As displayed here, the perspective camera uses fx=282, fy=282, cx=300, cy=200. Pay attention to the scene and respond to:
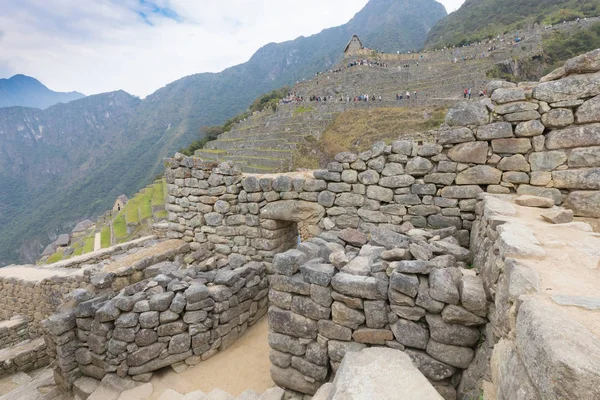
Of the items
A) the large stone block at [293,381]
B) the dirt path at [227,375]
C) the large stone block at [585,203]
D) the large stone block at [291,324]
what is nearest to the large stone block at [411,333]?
the large stone block at [291,324]

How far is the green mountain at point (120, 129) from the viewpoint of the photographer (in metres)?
67.9

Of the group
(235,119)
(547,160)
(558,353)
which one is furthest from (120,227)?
(235,119)

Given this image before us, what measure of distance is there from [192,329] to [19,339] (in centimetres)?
965

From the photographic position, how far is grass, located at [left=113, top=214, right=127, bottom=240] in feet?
70.7

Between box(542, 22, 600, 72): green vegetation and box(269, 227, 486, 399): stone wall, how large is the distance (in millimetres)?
38694

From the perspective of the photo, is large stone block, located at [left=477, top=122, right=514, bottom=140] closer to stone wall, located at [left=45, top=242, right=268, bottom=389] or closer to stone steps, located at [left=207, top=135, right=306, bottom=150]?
stone wall, located at [left=45, top=242, right=268, bottom=389]

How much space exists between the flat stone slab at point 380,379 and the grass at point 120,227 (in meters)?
23.3

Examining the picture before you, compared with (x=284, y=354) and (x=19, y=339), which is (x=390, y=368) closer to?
(x=284, y=354)

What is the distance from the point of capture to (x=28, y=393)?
201 inches

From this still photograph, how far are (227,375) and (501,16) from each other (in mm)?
76870

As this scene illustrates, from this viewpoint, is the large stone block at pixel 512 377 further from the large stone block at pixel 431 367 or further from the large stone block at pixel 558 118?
the large stone block at pixel 558 118

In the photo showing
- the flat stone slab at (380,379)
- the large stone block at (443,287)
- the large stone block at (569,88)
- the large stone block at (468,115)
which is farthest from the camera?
the large stone block at (468,115)

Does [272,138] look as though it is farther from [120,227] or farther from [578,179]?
[578,179]

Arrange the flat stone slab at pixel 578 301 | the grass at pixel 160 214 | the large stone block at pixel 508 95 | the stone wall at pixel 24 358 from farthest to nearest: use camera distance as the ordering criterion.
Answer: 1. the grass at pixel 160 214
2. the stone wall at pixel 24 358
3. the large stone block at pixel 508 95
4. the flat stone slab at pixel 578 301
